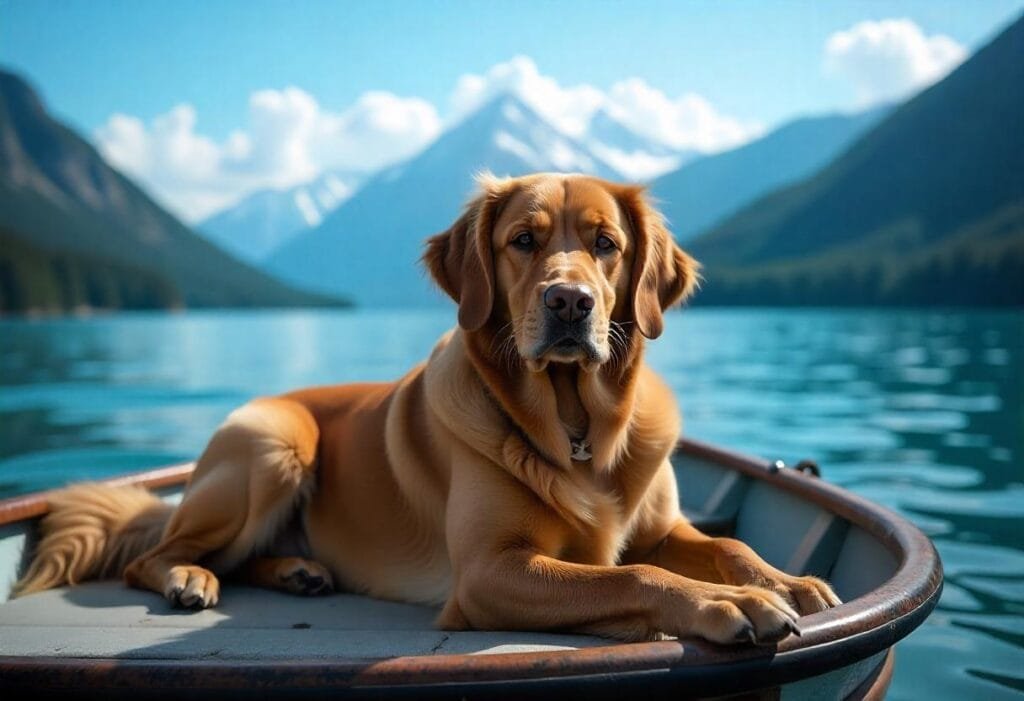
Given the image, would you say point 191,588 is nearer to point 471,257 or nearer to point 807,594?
point 471,257

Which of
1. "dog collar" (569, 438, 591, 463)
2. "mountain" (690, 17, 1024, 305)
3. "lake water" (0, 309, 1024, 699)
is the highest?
"mountain" (690, 17, 1024, 305)

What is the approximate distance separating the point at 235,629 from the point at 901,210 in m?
161

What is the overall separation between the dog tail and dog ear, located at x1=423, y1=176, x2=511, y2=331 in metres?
2.20

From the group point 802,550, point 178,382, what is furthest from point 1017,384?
point 178,382

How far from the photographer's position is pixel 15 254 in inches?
4931

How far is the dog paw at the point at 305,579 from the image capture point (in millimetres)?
4379

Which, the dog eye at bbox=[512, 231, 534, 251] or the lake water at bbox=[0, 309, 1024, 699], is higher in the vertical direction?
the dog eye at bbox=[512, 231, 534, 251]

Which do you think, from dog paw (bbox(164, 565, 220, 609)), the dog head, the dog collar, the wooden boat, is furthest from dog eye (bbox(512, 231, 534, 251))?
dog paw (bbox(164, 565, 220, 609))

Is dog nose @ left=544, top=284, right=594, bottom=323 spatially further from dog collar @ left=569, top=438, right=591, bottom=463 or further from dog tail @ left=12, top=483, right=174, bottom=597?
dog tail @ left=12, top=483, right=174, bottom=597

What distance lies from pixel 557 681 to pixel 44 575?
3262mm

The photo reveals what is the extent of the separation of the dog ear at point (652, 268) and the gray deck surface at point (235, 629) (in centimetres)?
140

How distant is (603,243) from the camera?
3750 millimetres

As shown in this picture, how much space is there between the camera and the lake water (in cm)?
573

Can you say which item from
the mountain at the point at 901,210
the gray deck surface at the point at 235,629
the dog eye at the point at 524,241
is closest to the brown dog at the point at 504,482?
the dog eye at the point at 524,241
